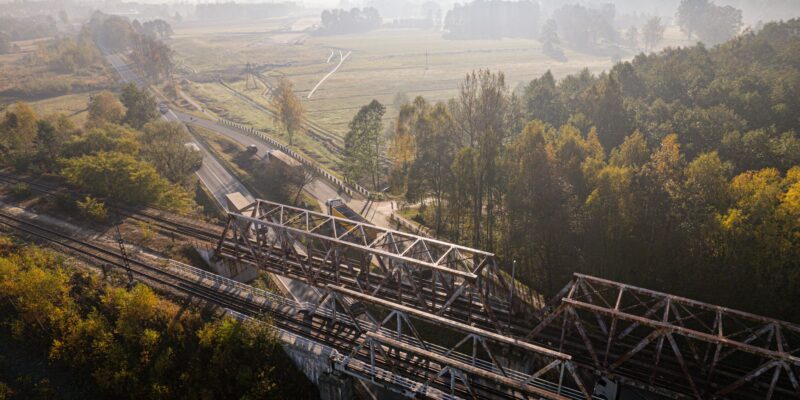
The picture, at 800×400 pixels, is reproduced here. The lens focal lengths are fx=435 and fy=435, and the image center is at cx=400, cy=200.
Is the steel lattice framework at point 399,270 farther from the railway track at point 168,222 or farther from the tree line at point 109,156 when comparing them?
the tree line at point 109,156

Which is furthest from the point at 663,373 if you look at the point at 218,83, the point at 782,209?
the point at 218,83

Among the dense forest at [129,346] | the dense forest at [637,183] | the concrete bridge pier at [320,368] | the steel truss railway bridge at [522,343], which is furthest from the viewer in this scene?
the dense forest at [637,183]

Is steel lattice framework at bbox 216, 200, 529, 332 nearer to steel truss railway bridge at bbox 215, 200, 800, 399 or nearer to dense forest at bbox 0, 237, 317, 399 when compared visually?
steel truss railway bridge at bbox 215, 200, 800, 399

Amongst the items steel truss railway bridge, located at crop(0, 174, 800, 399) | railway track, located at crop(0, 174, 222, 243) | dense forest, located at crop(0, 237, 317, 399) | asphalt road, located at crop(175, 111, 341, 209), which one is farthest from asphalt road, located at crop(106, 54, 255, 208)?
dense forest, located at crop(0, 237, 317, 399)

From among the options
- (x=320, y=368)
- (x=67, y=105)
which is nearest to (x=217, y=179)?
(x=320, y=368)

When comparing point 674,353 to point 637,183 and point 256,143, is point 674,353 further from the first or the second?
point 256,143

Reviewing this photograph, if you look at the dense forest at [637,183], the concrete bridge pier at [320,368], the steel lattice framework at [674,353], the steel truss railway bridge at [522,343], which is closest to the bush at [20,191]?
the steel truss railway bridge at [522,343]
